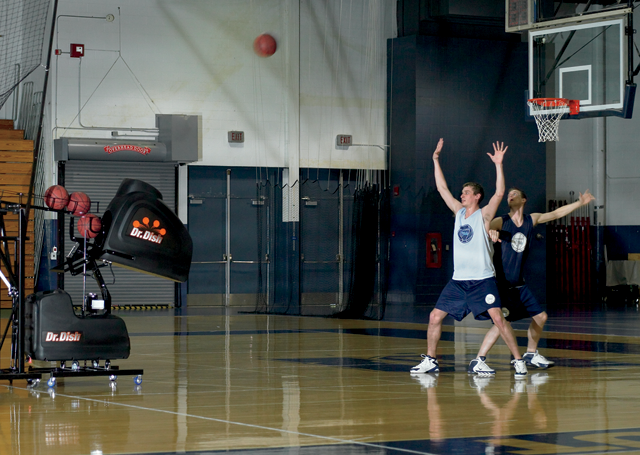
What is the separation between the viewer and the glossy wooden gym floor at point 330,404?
5398 millimetres

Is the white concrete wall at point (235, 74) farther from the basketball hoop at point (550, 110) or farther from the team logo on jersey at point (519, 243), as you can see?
the team logo on jersey at point (519, 243)

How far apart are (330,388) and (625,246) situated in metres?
20.5

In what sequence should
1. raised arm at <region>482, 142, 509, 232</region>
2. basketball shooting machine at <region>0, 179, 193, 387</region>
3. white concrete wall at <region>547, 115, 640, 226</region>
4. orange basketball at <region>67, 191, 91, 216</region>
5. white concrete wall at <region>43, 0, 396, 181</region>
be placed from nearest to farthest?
basketball shooting machine at <region>0, 179, 193, 387</region>
orange basketball at <region>67, 191, 91, 216</region>
raised arm at <region>482, 142, 509, 232</region>
white concrete wall at <region>43, 0, 396, 181</region>
white concrete wall at <region>547, 115, 640, 226</region>

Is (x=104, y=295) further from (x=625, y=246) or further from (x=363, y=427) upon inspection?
(x=625, y=246)

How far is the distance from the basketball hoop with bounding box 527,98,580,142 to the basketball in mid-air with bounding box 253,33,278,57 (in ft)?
24.3

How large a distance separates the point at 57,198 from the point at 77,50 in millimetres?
15002

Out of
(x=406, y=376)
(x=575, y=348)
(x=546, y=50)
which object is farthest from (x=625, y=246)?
(x=406, y=376)

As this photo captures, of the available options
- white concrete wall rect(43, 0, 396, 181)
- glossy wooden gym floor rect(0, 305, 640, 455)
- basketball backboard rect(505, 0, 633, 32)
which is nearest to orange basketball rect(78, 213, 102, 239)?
glossy wooden gym floor rect(0, 305, 640, 455)

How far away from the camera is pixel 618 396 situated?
7.59 meters

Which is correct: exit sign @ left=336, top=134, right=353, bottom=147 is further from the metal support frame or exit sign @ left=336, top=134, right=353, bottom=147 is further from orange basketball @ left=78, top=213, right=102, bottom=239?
orange basketball @ left=78, top=213, right=102, bottom=239

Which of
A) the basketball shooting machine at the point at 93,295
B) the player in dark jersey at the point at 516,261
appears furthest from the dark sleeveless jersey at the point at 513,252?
the basketball shooting machine at the point at 93,295

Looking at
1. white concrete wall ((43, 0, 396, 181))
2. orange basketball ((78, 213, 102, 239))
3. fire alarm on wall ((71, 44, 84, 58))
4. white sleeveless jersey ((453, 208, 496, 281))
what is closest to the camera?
orange basketball ((78, 213, 102, 239))

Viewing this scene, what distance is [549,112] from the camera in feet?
62.6

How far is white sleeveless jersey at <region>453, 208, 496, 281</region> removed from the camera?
9.10 meters
